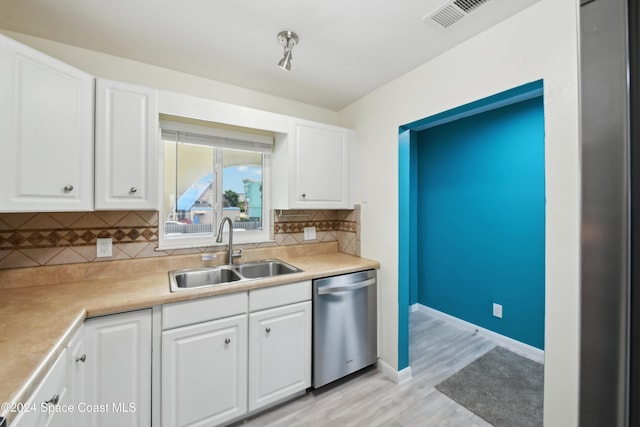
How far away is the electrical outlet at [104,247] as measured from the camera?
178 centimetres

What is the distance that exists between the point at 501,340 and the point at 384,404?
5.29 feet

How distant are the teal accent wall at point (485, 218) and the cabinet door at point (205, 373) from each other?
8.38ft

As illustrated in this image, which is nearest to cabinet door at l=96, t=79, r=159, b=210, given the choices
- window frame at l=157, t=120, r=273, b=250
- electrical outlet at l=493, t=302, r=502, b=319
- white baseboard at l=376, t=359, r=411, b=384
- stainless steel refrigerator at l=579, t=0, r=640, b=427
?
window frame at l=157, t=120, r=273, b=250

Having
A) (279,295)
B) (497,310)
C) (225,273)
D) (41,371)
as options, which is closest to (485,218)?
(497,310)

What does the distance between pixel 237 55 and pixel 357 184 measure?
4.74 ft

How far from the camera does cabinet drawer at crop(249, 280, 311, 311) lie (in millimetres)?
1708

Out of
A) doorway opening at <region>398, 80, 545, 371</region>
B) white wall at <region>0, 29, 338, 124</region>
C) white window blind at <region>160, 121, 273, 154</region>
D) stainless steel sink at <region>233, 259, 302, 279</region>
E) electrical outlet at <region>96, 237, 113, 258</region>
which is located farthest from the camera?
doorway opening at <region>398, 80, 545, 371</region>

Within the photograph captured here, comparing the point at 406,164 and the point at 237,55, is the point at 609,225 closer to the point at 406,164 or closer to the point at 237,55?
the point at 406,164

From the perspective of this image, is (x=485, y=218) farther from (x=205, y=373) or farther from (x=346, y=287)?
(x=205, y=373)

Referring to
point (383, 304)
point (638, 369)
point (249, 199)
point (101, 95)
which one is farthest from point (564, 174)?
point (101, 95)

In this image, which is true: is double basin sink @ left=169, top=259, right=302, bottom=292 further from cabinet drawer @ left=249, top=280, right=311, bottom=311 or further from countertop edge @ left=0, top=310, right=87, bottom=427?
countertop edge @ left=0, top=310, right=87, bottom=427

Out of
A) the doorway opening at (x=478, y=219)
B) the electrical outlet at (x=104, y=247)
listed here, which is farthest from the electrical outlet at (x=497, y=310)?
the electrical outlet at (x=104, y=247)

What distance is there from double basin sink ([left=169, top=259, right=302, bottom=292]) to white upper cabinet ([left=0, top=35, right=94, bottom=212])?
743 millimetres

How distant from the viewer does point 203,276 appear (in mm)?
2053
